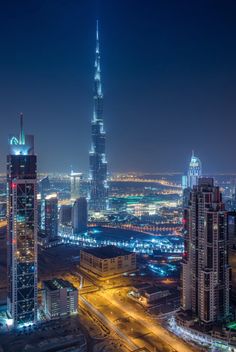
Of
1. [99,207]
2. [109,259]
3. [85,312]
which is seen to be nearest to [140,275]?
[109,259]

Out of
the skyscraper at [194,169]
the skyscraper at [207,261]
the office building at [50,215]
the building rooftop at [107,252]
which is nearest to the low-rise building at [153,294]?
the skyscraper at [207,261]

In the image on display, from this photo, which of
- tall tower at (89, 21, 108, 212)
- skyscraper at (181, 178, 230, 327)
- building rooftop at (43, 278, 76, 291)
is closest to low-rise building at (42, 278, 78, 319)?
building rooftop at (43, 278, 76, 291)

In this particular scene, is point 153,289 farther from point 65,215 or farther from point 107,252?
point 65,215

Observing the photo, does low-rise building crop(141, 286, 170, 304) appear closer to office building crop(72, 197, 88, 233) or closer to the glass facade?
the glass facade

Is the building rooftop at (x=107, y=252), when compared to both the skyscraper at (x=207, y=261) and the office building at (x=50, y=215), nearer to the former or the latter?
the office building at (x=50, y=215)

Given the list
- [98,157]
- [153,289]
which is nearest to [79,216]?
[98,157]

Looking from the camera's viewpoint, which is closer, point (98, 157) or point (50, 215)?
point (50, 215)

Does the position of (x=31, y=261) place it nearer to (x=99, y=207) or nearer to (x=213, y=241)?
(x=213, y=241)
